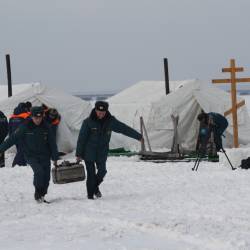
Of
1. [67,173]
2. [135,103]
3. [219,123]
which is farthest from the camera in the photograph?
[135,103]

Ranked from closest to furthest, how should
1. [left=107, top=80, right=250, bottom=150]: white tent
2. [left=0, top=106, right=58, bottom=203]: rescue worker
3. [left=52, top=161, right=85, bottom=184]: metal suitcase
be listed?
[left=0, top=106, right=58, bottom=203]: rescue worker
[left=52, top=161, right=85, bottom=184]: metal suitcase
[left=107, top=80, right=250, bottom=150]: white tent

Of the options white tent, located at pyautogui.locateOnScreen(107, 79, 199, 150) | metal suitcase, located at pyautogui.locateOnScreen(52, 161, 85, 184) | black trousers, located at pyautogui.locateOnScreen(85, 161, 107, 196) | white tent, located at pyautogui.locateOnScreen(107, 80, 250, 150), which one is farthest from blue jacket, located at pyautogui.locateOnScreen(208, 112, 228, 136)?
white tent, located at pyautogui.locateOnScreen(107, 79, 199, 150)

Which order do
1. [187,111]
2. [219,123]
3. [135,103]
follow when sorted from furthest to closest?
1. [135,103]
2. [187,111]
3. [219,123]

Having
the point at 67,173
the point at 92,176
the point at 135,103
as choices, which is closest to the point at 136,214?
the point at 92,176

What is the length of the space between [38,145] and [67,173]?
0.83 m

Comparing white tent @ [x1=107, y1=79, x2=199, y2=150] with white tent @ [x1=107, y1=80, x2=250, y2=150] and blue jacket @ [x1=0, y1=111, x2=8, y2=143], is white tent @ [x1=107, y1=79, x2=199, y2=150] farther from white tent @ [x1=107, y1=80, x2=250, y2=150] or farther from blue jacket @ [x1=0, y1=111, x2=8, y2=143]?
blue jacket @ [x1=0, y1=111, x2=8, y2=143]

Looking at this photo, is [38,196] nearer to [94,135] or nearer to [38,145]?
[38,145]

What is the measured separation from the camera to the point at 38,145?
9.76 metres

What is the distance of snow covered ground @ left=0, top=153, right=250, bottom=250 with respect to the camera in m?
6.53

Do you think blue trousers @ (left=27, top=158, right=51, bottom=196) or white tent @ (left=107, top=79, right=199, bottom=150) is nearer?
blue trousers @ (left=27, top=158, right=51, bottom=196)

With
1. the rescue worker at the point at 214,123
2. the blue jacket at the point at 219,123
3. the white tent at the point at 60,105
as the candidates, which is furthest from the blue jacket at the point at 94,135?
the white tent at the point at 60,105

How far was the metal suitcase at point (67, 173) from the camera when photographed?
10.3 meters

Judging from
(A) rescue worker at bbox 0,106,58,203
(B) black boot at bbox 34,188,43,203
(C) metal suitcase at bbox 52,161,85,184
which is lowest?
(B) black boot at bbox 34,188,43,203

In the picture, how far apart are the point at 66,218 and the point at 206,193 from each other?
279cm
